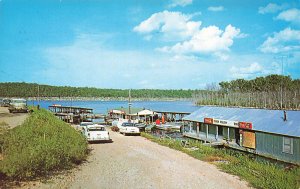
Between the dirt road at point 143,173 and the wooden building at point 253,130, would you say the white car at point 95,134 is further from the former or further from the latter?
the wooden building at point 253,130

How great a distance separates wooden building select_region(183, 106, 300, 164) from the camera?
23833 mm

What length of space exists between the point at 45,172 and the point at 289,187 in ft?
42.6

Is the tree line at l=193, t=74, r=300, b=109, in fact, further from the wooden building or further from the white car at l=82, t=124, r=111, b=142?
the white car at l=82, t=124, r=111, b=142

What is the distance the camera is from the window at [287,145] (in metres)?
23.3

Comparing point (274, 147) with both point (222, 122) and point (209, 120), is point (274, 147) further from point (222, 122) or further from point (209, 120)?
point (209, 120)

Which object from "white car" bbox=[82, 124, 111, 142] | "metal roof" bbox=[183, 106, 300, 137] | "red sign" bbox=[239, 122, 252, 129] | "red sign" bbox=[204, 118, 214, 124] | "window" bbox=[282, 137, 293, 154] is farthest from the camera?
"red sign" bbox=[204, 118, 214, 124]

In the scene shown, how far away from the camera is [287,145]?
23688 mm

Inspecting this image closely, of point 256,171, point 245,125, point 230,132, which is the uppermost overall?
point 245,125

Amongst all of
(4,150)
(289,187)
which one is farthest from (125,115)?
(289,187)

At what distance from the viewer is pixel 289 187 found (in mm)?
14578

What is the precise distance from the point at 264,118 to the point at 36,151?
21.4 m

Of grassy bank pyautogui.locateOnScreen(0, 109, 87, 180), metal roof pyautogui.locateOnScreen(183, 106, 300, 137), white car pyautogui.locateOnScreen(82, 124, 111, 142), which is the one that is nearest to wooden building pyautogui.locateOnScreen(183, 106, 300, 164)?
metal roof pyautogui.locateOnScreen(183, 106, 300, 137)

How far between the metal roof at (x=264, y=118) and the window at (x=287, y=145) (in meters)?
0.49

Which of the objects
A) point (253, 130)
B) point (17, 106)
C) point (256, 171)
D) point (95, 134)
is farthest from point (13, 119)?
point (256, 171)
